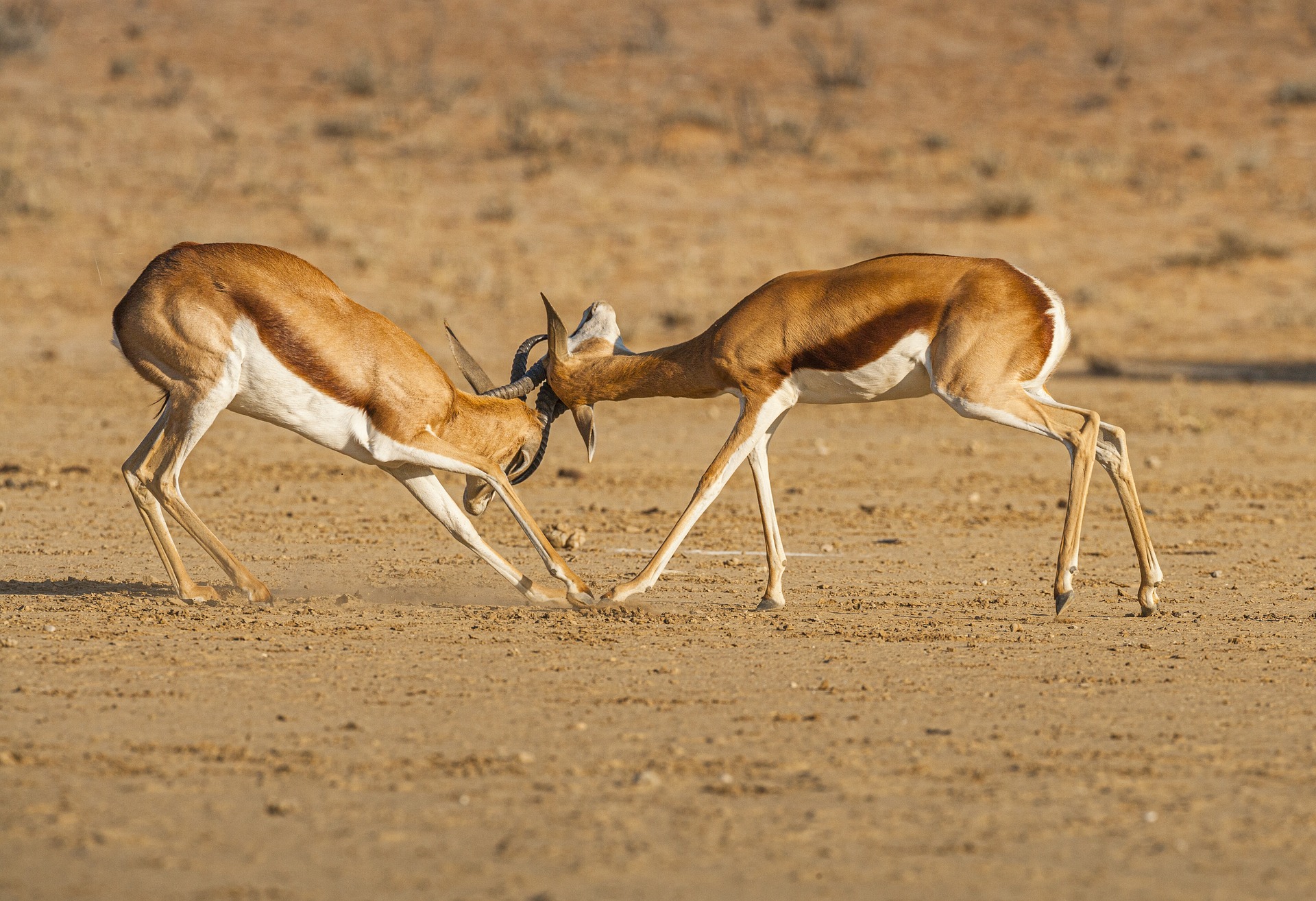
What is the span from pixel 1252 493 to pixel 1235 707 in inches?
266

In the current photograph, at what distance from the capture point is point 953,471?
44.1ft

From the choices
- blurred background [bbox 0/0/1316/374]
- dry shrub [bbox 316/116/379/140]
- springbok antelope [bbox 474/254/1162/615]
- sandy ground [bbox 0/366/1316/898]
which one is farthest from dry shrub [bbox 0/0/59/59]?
springbok antelope [bbox 474/254/1162/615]

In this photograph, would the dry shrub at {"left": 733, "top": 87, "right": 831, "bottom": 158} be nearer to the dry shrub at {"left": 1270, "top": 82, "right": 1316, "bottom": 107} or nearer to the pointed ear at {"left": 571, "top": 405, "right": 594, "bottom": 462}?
the dry shrub at {"left": 1270, "top": 82, "right": 1316, "bottom": 107}

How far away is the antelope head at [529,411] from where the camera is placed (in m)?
8.62

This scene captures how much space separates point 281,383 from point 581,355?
5.84 ft

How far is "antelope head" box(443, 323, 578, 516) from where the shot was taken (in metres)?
8.62

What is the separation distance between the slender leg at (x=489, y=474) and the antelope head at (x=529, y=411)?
39cm

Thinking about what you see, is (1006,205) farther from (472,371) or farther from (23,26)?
(23,26)

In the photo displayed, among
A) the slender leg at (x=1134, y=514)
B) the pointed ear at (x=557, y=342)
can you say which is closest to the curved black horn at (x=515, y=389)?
the pointed ear at (x=557, y=342)

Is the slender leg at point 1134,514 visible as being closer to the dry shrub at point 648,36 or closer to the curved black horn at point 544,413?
the curved black horn at point 544,413

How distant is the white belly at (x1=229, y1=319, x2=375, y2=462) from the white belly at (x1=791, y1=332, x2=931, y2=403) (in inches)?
89.7

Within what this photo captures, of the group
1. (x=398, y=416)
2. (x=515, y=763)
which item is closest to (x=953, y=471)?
(x=398, y=416)

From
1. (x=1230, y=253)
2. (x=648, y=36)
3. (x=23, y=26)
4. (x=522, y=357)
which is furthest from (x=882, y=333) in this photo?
(x=23, y=26)

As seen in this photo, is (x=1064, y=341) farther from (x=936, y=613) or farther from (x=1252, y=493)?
(x=1252, y=493)
